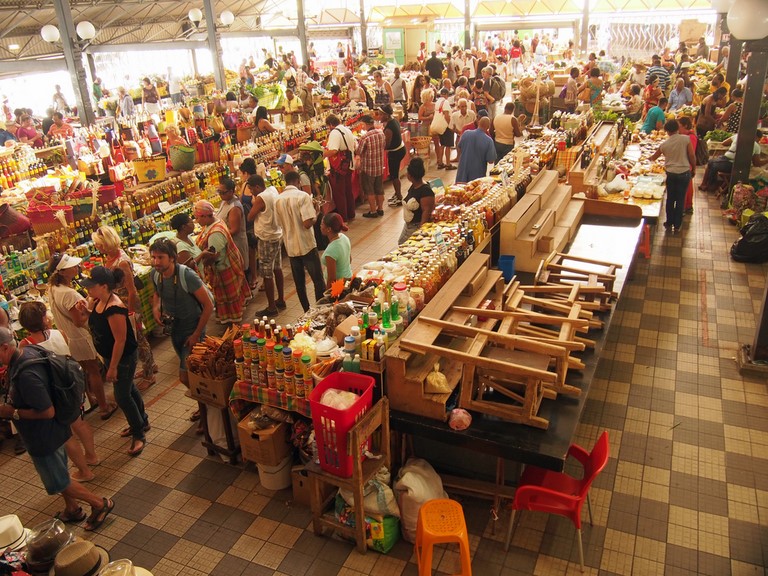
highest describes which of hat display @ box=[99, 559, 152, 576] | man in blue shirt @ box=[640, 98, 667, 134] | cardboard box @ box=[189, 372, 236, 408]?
man in blue shirt @ box=[640, 98, 667, 134]

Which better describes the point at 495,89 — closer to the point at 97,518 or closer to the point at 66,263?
the point at 66,263

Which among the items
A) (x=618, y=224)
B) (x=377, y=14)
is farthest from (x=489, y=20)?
(x=618, y=224)

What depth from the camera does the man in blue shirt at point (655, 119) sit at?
42.0ft

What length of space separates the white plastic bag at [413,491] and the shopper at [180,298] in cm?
227

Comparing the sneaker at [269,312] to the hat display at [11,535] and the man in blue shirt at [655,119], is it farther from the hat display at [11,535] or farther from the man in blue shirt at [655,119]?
the man in blue shirt at [655,119]

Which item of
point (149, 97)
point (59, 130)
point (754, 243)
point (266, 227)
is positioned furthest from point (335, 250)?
point (149, 97)

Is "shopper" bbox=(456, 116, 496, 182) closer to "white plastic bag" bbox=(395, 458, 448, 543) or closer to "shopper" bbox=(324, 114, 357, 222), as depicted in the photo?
"shopper" bbox=(324, 114, 357, 222)

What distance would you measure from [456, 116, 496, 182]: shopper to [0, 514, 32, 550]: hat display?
8.10m

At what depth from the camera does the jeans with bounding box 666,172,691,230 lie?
9508mm

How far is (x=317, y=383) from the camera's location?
4570 millimetres

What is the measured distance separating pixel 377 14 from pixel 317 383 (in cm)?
3148

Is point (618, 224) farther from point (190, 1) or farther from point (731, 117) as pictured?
point (190, 1)

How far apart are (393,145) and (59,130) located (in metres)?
6.99

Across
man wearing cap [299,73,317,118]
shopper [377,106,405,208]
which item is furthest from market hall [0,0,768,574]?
man wearing cap [299,73,317,118]
